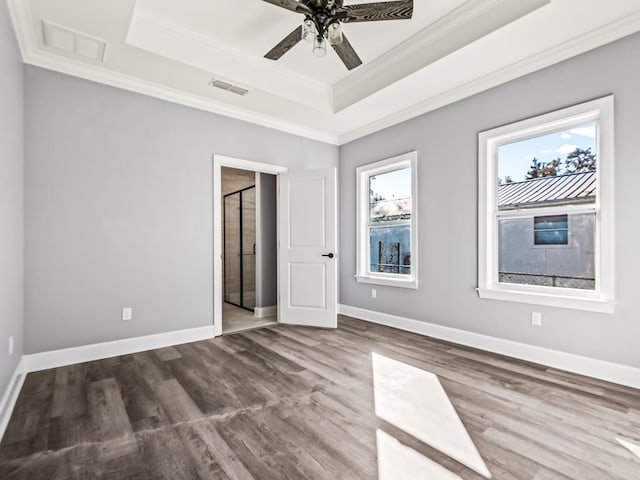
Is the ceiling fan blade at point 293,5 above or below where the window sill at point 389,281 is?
above

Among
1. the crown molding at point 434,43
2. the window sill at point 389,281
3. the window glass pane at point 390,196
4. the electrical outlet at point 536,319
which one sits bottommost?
the electrical outlet at point 536,319

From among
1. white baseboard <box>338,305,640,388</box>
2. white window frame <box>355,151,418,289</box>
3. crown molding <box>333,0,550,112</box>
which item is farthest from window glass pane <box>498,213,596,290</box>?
crown molding <box>333,0,550,112</box>

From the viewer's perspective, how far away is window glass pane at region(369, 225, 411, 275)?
14.3 ft

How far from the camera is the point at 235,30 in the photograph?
3045mm

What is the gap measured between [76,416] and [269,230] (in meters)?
3.38

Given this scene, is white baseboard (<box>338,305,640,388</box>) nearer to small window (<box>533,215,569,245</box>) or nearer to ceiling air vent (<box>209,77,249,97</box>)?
small window (<box>533,215,569,245</box>)

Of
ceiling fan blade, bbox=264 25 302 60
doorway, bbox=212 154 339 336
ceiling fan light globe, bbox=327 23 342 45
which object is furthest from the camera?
doorway, bbox=212 154 339 336

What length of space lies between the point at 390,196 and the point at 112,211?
3323 millimetres

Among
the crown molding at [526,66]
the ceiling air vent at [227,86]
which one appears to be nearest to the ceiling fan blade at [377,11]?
the crown molding at [526,66]

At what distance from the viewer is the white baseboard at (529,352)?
8.49 ft

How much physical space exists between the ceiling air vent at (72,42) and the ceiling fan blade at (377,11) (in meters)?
2.08

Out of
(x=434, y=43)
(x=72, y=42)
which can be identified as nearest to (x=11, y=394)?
(x=72, y=42)

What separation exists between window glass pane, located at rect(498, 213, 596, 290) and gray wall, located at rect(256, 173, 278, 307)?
3123 mm

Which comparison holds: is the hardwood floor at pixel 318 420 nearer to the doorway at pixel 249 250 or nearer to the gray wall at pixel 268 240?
the doorway at pixel 249 250
